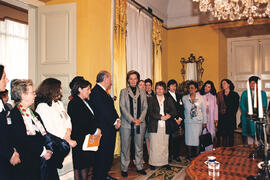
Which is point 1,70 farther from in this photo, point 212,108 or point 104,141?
point 212,108

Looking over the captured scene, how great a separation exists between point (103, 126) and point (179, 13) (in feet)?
19.4

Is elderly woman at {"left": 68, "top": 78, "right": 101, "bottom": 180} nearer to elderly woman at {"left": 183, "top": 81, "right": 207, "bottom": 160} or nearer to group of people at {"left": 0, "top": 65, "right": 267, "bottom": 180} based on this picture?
group of people at {"left": 0, "top": 65, "right": 267, "bottom": 180}

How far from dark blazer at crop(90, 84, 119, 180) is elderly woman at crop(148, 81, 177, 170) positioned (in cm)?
86

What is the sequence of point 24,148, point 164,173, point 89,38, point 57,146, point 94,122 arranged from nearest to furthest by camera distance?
point 24,148, point 57,146, point 94,122, point 164,173, point 89,38

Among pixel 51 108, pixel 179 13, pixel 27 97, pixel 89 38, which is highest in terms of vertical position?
pixel 179 13

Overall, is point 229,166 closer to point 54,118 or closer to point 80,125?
point 80,125

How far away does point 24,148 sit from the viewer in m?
2.23

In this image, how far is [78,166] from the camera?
2.90 meters

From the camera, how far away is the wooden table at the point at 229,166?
1.92 metres

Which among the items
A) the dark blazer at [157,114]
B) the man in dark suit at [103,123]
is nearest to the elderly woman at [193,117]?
the dark blazer at [157,114]

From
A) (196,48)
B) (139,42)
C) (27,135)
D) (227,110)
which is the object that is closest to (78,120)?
(27,135)

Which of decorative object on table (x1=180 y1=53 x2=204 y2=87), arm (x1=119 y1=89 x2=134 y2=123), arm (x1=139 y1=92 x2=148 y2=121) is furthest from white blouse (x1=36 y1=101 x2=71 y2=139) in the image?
decorative object on table (x1=180 y1=53 x2=204 y2=87)

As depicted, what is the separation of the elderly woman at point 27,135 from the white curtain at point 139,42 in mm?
3560

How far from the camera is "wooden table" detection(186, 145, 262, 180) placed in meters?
1.92
